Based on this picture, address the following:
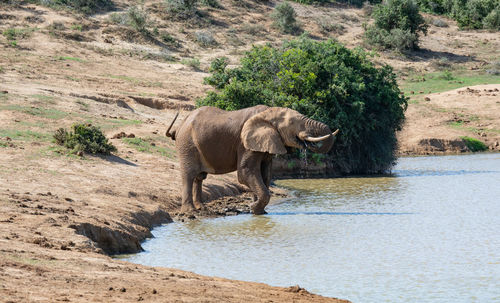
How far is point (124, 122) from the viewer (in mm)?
24422

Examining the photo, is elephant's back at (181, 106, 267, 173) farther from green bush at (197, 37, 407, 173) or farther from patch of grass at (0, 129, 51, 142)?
green bush at (197, 37, 407, 173)

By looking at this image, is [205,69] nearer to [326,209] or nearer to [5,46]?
[5,46]

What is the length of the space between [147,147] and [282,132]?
636 cm

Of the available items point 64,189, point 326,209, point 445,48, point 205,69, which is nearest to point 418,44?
point 445,48

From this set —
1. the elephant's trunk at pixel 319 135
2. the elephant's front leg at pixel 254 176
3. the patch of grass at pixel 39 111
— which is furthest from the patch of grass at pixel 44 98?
the elephant's trunk at pixel 319 135

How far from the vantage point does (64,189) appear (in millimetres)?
14750

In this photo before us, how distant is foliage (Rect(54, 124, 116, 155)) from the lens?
18625 mm

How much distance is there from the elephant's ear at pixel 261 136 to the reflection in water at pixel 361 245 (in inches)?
59.2

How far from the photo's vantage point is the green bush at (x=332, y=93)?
2328 centimetres

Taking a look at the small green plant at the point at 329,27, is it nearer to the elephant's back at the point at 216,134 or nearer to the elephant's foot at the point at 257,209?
the elephant's back at the point at 216,134

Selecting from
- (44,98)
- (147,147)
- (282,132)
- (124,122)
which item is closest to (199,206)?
(282,132)

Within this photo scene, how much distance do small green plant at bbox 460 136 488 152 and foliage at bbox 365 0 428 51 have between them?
42.7 ft

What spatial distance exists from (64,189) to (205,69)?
21886mm

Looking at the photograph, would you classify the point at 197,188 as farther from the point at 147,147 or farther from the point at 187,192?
the point at 147,147
